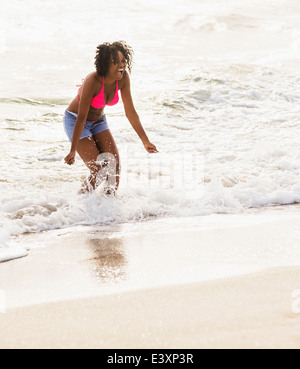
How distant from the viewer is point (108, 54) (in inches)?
199

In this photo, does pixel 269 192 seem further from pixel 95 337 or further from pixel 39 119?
pixel 39 119

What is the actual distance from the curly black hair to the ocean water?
1415 millimetres

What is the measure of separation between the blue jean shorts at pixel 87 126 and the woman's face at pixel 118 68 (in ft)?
2.26

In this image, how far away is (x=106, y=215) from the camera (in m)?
5.46

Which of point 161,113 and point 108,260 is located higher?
point 161,113

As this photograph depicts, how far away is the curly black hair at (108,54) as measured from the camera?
5031 mm

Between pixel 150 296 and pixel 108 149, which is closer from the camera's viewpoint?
pixel 150 296

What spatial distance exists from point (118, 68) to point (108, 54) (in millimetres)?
164

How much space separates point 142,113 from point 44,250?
747 cm

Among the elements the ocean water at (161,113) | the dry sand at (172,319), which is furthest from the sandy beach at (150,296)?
the ocean water at (161,113)

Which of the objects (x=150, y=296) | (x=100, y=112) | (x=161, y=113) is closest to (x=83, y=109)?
(x=100, y=112)

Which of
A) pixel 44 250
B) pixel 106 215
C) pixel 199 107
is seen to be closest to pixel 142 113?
pixel 199 107

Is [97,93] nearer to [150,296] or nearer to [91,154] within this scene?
[91,154]

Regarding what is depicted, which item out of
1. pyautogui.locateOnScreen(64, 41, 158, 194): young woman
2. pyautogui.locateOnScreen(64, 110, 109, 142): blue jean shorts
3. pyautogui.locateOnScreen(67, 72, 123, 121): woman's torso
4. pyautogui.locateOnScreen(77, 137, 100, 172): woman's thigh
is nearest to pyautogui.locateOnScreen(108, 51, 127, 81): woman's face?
pyautogui.locateOnScreen(64, 41, 158, 194): young woman
